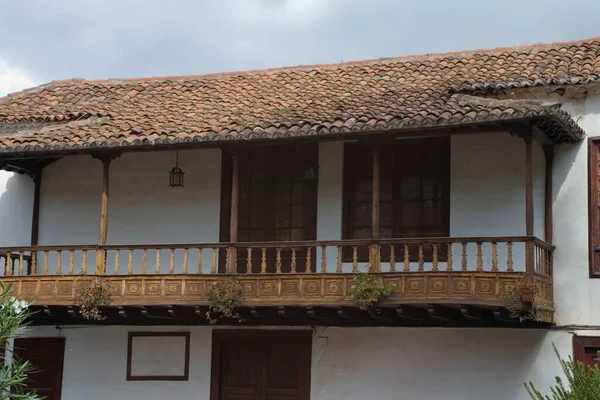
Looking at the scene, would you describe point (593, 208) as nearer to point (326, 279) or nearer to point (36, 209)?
point (326, 279)

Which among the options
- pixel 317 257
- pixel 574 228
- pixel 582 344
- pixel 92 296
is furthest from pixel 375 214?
pixel 92 296

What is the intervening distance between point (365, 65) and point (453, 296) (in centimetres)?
596

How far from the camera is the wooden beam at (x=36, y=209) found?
1756cm

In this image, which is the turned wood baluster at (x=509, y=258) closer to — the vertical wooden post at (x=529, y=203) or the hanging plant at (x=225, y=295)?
the vertical wooden post at (x=529, y=203)

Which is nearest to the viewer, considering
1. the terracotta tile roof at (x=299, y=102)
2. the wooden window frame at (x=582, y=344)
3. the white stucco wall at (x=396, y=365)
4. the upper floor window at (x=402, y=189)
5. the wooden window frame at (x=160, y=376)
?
the terracotta tile roof at (x=299, y=102)

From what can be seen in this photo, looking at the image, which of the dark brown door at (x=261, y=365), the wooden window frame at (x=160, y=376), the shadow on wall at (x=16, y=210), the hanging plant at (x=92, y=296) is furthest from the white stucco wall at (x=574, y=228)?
the shadow on wall at (x=16, y=210)

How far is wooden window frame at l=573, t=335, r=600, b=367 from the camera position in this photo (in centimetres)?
1437

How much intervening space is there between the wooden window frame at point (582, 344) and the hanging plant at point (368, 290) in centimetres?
271

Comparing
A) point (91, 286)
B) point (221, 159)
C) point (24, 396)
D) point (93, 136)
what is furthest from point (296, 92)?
point (24, 396)

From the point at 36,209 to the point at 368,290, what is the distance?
21.3ft

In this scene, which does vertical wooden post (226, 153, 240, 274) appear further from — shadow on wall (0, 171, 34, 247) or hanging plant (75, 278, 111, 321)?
shadow on wall (0, 171, 34, 247)

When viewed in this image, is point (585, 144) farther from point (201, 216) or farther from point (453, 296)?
point (201, 216)

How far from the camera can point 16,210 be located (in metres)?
17.9

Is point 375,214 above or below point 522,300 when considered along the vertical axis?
above
